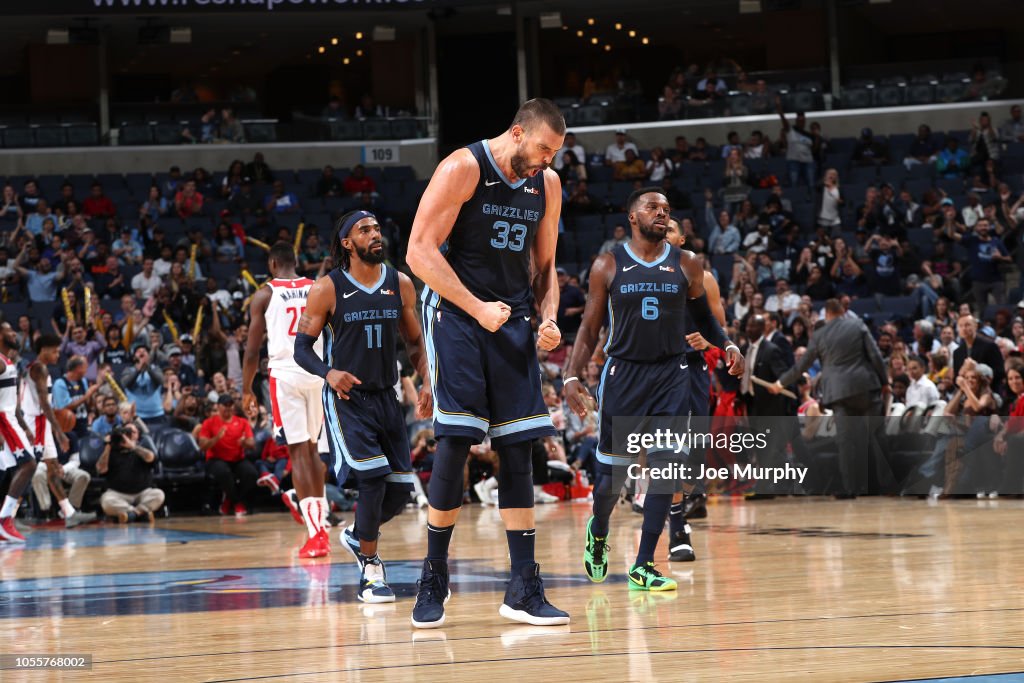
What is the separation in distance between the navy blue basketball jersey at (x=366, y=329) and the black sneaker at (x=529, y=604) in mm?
1819

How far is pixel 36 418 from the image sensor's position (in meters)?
11.5

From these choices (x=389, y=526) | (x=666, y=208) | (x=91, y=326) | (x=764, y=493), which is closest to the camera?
(x=666, y=208)

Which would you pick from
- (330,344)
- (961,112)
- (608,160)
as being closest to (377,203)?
(608,160)

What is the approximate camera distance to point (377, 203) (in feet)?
69.3

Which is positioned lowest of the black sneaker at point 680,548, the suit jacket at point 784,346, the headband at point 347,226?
the black sneaker at point 680,548

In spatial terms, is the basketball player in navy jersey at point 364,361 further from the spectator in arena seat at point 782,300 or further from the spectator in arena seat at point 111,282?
the spectator in arena seat at point 111,282

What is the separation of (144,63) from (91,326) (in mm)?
11718

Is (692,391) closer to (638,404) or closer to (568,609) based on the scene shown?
(638,404)

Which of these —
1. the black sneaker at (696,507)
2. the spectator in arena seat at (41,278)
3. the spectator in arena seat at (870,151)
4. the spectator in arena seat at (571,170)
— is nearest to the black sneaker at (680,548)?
the black sneaker at (696,507)

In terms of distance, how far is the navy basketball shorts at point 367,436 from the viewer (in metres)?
6.52

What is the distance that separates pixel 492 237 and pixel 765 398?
28.8ft

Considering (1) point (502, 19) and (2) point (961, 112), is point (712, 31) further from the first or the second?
Result: (2) point (961, 112)

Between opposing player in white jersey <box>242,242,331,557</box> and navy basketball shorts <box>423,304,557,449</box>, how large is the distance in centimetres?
339

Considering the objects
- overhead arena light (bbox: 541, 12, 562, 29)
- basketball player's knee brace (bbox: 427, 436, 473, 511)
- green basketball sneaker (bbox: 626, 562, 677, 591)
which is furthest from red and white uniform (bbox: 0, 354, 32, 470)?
overhead arena light (bbox: 541, 12, 562, 29)
